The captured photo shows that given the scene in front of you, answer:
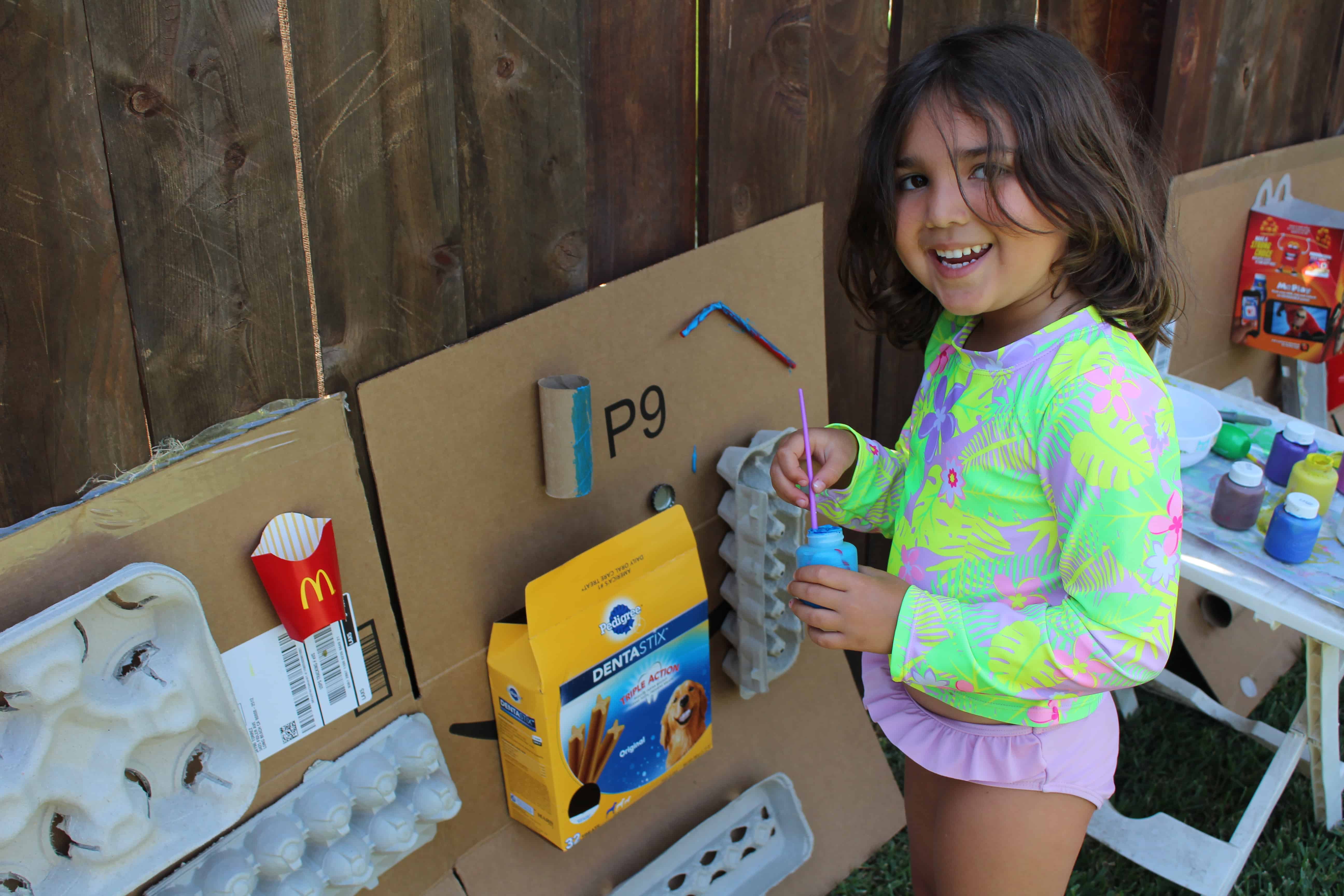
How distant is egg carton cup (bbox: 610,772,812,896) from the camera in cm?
160

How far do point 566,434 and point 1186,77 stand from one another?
6.15 feet

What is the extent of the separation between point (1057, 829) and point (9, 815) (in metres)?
1.12

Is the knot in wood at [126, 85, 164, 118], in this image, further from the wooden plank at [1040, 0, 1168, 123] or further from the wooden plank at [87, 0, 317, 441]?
the wooden plank at [1040, 0, 1168, 123]

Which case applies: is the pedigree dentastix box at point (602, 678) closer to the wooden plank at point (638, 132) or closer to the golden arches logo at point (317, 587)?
the golden arches logo at point (317, 587)

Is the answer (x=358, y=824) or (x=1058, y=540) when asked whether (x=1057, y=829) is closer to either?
(x=1058, y=540)

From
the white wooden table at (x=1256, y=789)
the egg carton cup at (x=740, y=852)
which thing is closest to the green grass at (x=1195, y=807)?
the white wooden table at (x=1256, y=789)

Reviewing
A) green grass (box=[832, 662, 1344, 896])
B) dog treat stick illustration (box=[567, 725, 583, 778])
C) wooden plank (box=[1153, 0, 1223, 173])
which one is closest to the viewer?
dog treat stick illustration (box=[567, 725, 583, 778])

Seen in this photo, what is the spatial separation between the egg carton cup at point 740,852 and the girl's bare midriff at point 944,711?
56cm

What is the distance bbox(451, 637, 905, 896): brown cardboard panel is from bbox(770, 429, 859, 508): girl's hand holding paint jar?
0.50 metres

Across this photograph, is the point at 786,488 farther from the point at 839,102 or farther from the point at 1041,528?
the point at 839,102

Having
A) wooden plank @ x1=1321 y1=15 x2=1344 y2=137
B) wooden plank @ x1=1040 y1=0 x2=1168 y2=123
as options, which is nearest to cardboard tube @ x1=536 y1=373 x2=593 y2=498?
wooden plank @ x1=1040 y1=0 x2=1168 y2=123

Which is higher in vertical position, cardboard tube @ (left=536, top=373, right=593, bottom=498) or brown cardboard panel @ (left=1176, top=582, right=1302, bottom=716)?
cardboard tube @ (left=536, top=373, right=593, bottom=498)

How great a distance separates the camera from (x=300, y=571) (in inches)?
45.8

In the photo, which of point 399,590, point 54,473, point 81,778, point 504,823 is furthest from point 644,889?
point 54,473
